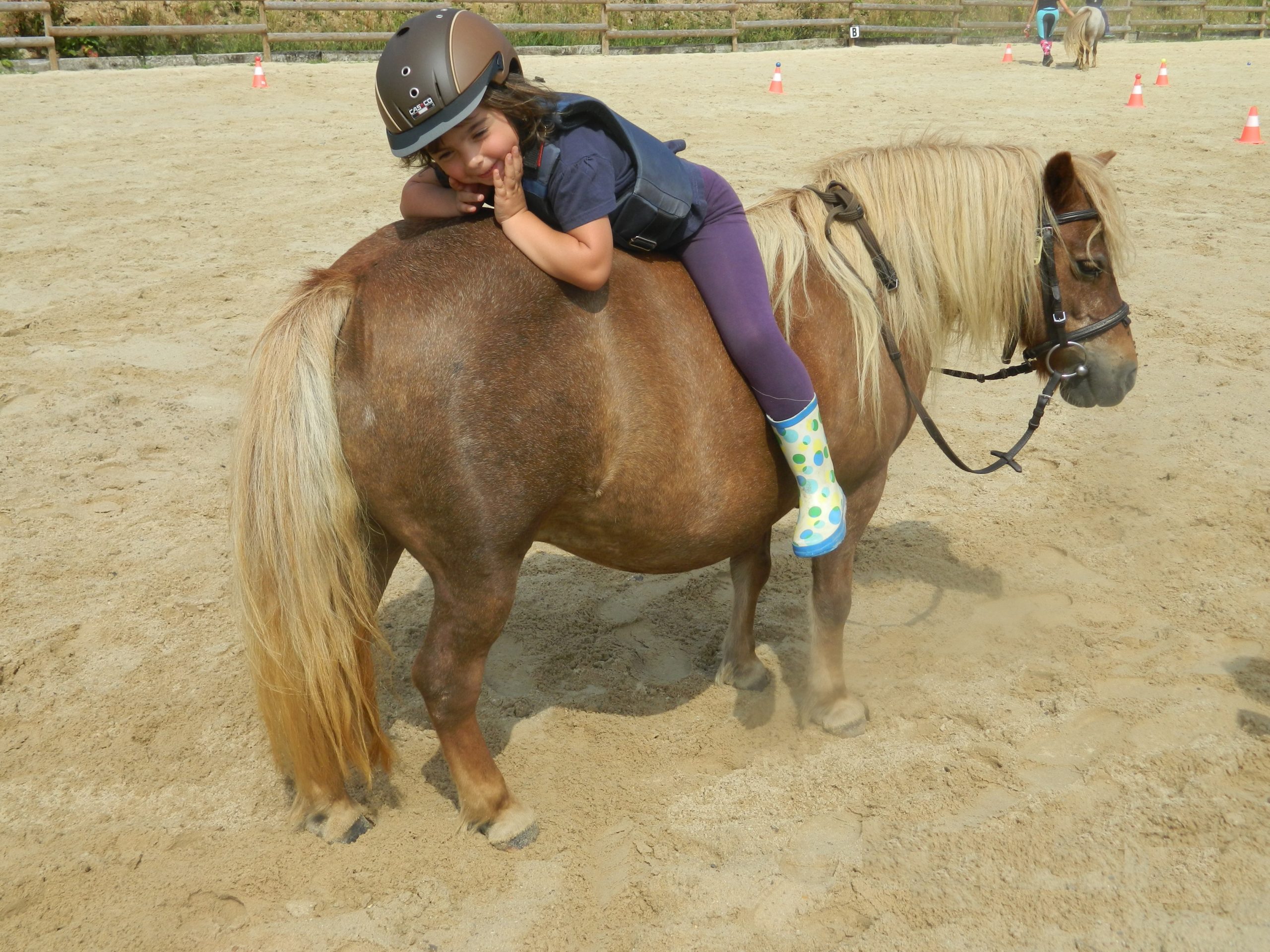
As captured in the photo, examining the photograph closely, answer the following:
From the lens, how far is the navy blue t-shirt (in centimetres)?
253

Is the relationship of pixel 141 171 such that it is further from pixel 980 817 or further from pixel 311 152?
pixel 980 817

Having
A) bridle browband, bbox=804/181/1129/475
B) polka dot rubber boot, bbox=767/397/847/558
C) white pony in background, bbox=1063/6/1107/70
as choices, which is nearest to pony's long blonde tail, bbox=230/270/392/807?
polka dot rubber boot, bbox=767/397/847/558

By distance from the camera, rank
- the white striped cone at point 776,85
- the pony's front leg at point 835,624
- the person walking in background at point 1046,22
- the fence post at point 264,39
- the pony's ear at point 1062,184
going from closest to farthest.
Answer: the pony's ear at point 1062,184
the pony's front leg at point 835,624
the white striped cone at point 776,85
the fence post at point 264,39
the person walking in background at point 1046,22

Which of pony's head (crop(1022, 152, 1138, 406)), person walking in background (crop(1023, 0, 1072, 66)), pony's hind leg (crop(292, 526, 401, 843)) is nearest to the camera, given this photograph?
pony's hind leg (crop(292, 526, 401, 843))

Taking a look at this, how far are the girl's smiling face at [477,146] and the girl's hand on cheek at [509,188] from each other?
0.05 ft

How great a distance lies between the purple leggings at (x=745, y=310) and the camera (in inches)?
110

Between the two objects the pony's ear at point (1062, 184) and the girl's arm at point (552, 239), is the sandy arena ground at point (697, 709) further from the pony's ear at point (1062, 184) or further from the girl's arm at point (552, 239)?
the pony's ear at point (1062, 184)

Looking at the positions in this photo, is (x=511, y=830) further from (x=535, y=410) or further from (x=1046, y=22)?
(x=1046, y=22)

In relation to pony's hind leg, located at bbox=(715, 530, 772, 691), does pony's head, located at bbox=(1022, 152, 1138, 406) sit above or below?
above

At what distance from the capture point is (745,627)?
12.3 ft

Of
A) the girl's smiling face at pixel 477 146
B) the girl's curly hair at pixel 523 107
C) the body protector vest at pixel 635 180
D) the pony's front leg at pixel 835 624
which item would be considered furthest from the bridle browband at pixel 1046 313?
the girl's smiling face at pixel 477 146

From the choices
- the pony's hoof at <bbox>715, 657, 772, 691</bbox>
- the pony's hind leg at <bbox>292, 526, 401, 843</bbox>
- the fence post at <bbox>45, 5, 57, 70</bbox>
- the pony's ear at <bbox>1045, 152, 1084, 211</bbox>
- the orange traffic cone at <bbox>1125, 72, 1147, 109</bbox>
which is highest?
the fence post at <bbox>45, 5, 57, 70</bbox>

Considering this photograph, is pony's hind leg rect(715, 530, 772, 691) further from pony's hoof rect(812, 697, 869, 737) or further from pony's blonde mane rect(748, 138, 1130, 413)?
pony's blonde mane rect(748, 138, 1130, 413)

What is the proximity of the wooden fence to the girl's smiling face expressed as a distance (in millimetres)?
11229
